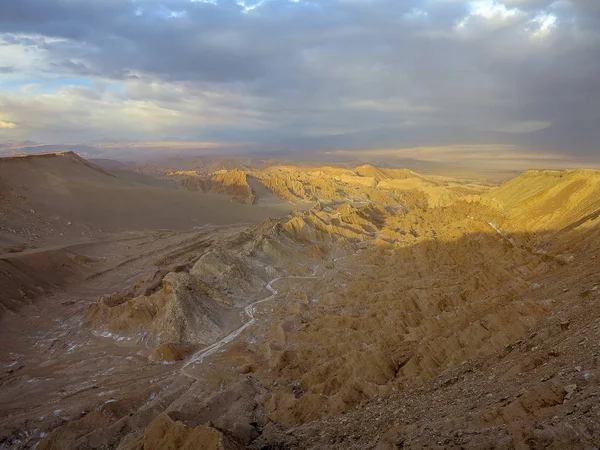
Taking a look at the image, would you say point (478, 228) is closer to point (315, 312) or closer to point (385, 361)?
point (315, 312)

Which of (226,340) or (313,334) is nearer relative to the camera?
(313,334)

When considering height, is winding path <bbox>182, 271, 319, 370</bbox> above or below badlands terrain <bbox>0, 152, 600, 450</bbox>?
below

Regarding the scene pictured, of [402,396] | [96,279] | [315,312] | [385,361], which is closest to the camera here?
[402,396]

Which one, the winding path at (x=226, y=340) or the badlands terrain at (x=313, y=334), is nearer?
the badlands terrain at (x=313, y=334)

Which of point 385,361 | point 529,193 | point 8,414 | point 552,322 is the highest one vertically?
point 529,193

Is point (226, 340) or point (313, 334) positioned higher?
point (313, 334)

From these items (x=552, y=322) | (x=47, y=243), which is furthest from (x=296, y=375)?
(x=47, y=243)

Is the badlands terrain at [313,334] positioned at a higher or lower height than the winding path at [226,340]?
higher

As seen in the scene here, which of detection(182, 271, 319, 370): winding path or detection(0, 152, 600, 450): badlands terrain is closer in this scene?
detection(0, 152, 600, 450): badlands terrain
